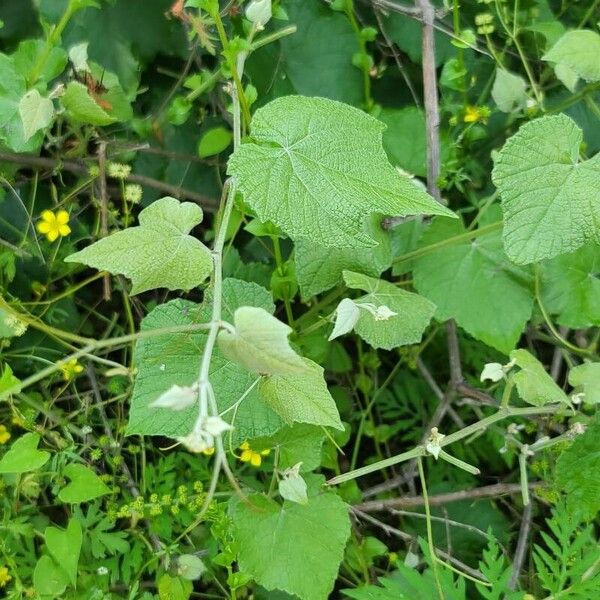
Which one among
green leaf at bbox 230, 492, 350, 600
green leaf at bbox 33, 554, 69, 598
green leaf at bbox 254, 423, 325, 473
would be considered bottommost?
green leaf at bbox 33, 554, 69, 598

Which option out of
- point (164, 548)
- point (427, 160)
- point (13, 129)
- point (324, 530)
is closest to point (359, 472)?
point (324, 530)

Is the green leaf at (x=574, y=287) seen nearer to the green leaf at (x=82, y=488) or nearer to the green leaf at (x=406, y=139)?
the green leaf at (x=406, y=139)

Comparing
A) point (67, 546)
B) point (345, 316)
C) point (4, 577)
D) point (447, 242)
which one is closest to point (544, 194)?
point (447, 242)

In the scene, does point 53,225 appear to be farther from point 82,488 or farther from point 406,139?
point 406,139

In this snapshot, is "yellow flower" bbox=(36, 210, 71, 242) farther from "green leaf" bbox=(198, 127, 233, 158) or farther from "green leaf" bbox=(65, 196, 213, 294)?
"green leaf" bbox=(65, 196, 213, 294)

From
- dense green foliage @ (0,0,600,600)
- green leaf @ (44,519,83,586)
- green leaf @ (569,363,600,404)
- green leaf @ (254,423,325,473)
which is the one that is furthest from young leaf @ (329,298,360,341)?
green leaf @ (44,519,83,586)

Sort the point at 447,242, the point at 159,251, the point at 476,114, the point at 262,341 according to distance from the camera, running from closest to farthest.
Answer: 1. the point at 262,341
2. the point at 159,251
3. the point at 447,242
4. the point at 476,114
